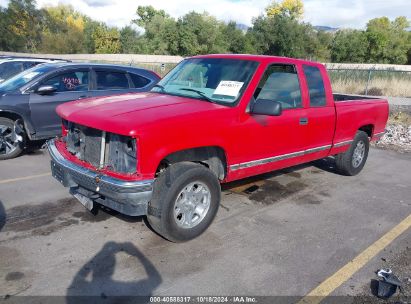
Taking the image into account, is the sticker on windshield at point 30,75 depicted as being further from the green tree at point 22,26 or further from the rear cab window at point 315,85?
the green tree at point 22,26

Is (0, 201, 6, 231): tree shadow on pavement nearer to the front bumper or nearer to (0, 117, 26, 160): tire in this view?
the front bumper

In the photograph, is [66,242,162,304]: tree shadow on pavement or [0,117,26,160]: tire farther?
[0,117,26,160]: tire

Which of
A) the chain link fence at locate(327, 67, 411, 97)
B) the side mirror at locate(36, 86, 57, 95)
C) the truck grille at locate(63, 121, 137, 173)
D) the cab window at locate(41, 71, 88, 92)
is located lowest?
the truck grille at locate(63, 121, 137, 173)

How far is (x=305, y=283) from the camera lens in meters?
3.50

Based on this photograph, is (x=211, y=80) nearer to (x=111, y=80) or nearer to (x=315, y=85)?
(x=315, y=85)

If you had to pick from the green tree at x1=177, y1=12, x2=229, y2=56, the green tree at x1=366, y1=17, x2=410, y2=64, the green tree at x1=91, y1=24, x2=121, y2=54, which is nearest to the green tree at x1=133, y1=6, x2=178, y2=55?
the green tree at x1=177, y1=12, x2=229, y2=56

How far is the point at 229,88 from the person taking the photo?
4.59 m

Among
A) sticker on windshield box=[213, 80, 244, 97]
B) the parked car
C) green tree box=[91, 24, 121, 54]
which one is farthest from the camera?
green tree box=[91, 24, 121, 54]

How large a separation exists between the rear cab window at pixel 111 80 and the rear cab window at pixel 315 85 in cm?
399

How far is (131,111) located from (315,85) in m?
2.91

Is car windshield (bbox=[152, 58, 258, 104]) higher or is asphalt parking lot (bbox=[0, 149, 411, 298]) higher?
car windshield (bbox=[152, 58, 258, 104])

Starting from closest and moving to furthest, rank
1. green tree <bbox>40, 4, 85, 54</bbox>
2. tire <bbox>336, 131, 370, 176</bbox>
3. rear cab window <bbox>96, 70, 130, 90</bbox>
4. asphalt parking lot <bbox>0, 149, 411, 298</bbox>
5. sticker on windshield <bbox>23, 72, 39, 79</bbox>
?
asphalt parking lot <bbox>0, 149, 411, 298</bbox> → tire <bbox>336, 131, 370, 176</bbox> → sticker on windshield <bbox>23, 72, 39, 79</bbox> → rear cab window <bbox>96, 70, 130, 90</bbox> → green tree <bbox>40, 4, 85, 54</bbox>

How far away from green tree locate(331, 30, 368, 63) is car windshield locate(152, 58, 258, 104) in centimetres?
6169

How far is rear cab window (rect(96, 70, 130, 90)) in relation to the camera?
25.6ft
